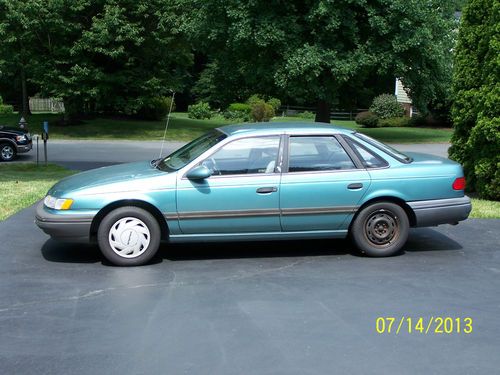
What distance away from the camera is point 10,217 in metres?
9.09

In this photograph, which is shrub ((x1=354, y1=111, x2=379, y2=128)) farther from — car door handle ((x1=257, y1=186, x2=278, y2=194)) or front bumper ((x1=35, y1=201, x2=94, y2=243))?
front bumper ((x1=35, y1=201, x2=94, y2=243))

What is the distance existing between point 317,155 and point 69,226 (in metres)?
2.74

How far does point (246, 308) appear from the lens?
5383mm

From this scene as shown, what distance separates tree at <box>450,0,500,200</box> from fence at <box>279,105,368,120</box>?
3647 cm

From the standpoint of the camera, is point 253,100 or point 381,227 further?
point 253,100

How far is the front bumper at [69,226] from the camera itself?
6598 millimetres

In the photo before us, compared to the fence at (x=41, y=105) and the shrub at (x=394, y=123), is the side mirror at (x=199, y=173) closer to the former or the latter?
the shrub at (x=394, y=123)

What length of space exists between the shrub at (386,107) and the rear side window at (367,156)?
34.8m

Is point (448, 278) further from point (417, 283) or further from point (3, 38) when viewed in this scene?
point (3, 38)

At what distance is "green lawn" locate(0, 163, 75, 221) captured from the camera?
10.1 meters

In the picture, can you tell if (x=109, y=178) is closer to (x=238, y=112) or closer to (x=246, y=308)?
(x=246, y=308)

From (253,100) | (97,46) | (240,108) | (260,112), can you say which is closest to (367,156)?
(97,46)

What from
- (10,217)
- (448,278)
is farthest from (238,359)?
(10,217)

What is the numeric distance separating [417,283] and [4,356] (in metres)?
3.71
